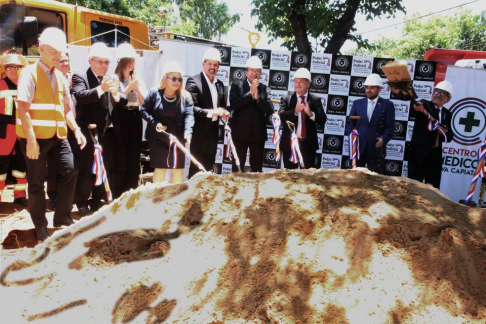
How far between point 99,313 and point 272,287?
90 cm

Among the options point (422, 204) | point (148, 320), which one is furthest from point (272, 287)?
point (422, 204)

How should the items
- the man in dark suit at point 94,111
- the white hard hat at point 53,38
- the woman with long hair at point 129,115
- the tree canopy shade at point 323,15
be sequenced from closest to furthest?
1. the white hard hat at point 53,38
2. the man in dark suit at point 94,111
3. the woman with long hair at point 129,115
4. the tree canopy shade at point 323,15

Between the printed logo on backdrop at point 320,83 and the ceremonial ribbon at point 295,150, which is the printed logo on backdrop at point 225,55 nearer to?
the printed logo on backdrop at point 320,83

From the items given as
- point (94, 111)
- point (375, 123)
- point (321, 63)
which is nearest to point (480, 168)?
point (375, 123)

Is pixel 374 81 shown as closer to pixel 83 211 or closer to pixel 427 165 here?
pixel 427 165

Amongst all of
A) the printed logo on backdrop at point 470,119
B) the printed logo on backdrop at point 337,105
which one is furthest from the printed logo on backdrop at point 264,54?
the printed logo on backdrop at point 470,119

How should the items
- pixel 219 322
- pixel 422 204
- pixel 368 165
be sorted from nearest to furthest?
pixel 219 322, pixel 422 204, pixel 368 165

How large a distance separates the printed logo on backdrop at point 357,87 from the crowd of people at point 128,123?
2.34ft

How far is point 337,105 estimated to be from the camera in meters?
7.00

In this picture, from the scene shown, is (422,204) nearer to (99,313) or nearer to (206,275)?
(206,275)

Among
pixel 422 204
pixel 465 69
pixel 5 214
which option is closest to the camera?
pixel 422 204

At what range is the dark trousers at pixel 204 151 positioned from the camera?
563 cm

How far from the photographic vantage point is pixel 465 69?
694cm

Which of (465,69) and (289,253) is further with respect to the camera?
(465,69)
